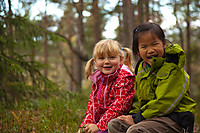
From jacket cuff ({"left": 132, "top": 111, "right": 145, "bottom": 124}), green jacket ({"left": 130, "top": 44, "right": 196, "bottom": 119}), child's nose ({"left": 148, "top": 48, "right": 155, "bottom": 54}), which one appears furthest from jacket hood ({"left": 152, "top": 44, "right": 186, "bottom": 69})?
jacket cuff ({"left": 132, "top": 111, "right": 145, "bottom": 124})

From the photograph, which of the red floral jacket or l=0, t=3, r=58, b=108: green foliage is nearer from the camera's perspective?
the red floral jacket

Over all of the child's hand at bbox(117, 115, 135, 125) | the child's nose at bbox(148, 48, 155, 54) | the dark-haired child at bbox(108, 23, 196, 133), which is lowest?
the child's hand at bbox(117, 115, 135, 125)

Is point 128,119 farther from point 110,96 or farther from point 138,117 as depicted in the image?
point 110,96

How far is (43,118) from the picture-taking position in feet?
13.7

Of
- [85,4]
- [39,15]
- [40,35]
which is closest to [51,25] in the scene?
[39,15]

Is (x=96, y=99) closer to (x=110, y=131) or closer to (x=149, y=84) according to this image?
(x=110, y=131)

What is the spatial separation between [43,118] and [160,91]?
269cm

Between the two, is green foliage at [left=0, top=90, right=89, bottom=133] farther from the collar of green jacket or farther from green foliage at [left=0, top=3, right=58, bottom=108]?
the collar of green jacket

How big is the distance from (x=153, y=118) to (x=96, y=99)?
1.16m

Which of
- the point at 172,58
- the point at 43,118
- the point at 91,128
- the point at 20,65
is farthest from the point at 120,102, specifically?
the point at 20,65

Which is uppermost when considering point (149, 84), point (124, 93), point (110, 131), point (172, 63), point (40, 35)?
point (40, 35)

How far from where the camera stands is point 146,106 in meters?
2.63

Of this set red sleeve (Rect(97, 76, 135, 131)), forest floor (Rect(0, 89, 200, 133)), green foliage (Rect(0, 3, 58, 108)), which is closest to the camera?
red sleeve (Rect(97, 76, 135, 131))

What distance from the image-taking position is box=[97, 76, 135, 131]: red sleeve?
3096 millimetres
